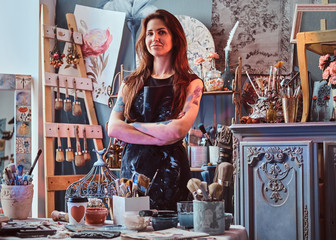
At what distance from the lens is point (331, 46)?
127 inches

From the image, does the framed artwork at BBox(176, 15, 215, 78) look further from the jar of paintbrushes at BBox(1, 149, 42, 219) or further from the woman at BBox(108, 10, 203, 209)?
the jar of paintbrushes at BBox(1, 149, 42, 219)

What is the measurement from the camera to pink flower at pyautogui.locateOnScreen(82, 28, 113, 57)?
4.46 m

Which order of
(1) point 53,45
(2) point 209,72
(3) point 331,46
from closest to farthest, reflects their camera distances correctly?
(3) point 331,46
(2) point 209,72
(1) point 53,45

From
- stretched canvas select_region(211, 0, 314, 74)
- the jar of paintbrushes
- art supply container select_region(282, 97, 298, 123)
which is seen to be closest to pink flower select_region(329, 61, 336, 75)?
art supply container select_region(282, 97, 298, 123)

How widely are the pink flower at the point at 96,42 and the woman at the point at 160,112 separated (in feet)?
5.63

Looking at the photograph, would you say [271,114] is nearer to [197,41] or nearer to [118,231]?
[197,41]

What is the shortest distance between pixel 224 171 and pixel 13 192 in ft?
5.31

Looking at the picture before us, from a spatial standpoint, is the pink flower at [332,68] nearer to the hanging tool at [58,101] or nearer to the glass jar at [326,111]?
the glass jar at [326,111]

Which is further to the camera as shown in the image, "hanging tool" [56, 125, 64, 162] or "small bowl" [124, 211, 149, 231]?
"hanging tool" [56, 125, 64, 162]

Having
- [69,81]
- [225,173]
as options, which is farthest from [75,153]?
[225,173]

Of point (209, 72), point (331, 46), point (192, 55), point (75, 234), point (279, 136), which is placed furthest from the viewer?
point (192, 55)

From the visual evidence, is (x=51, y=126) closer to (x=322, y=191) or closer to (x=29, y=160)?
(x=29, y=160)

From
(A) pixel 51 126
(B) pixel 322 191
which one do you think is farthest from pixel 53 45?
(B) pixel 322 191

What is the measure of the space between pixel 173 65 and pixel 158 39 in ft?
0.58
